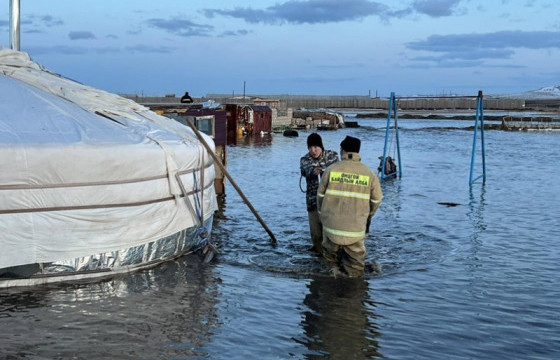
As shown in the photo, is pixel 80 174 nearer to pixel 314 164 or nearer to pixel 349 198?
pixel 349 198

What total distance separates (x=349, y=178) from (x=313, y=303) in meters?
1.39

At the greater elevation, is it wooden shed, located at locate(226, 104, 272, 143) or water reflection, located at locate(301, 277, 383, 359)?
wooden shed, located at locate(226, 104, 272, 143)

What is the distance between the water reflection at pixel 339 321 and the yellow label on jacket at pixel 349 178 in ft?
4.15

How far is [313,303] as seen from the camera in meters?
7.96

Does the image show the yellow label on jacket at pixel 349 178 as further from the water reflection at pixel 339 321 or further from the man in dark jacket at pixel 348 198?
the water reflection at pixel 339 321

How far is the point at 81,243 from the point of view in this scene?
8.28 metres

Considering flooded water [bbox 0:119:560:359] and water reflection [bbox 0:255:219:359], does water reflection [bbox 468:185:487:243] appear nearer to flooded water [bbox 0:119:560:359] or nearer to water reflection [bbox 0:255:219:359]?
flooded water [bbox 0:119:560:359]

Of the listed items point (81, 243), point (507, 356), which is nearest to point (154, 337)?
point (81, 243)

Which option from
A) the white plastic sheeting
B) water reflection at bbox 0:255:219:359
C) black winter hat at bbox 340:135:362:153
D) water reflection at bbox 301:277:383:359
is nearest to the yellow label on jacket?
black winter hat at bbox 340:135:362:153

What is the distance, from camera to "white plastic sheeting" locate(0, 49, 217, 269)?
783 cm

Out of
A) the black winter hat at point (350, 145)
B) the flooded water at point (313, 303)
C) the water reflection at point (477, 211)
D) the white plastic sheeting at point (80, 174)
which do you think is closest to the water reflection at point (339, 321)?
the flooded water at point (313, 303)

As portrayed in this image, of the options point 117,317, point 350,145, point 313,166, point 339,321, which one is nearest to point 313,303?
point 339,321

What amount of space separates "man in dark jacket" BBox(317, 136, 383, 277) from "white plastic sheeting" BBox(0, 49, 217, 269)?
2.05 meters

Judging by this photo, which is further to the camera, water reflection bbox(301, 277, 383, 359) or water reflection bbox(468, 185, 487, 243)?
water reflection bbox(468, 185, 487, 243)
